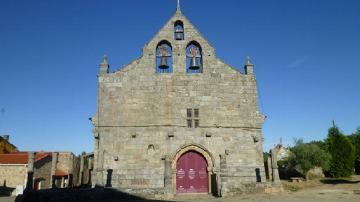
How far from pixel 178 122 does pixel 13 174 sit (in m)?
20.3

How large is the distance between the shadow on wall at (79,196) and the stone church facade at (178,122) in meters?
1.94

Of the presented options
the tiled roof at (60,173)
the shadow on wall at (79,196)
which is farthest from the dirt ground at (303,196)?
the tiled roof at (60,173)

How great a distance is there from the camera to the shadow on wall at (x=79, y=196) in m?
14.0

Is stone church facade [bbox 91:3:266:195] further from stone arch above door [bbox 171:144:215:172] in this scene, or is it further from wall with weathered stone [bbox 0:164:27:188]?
wall with weathered stone [bbox 0:164:27:188]

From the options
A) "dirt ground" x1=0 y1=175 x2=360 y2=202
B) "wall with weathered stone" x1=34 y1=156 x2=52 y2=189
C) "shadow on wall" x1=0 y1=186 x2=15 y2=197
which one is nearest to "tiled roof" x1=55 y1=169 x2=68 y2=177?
"wall with weathered stone" x1=34 y1=156 x2=52 y2=189

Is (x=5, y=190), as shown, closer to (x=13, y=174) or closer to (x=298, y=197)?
(x=13, y=174)

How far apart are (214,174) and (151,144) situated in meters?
3.70

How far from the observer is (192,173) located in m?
17.8

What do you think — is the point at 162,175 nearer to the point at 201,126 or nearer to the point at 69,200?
the point at 201,126

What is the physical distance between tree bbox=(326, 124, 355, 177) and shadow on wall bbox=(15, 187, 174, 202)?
25.7 metres

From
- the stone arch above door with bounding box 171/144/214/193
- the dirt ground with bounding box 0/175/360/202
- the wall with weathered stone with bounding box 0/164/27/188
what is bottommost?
the dirt ground with bounding box 0/175/360/202

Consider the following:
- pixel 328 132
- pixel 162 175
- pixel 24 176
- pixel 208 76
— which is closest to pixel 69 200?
pixel 162 175

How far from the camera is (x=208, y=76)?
754 inches

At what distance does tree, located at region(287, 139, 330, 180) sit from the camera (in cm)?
3234
